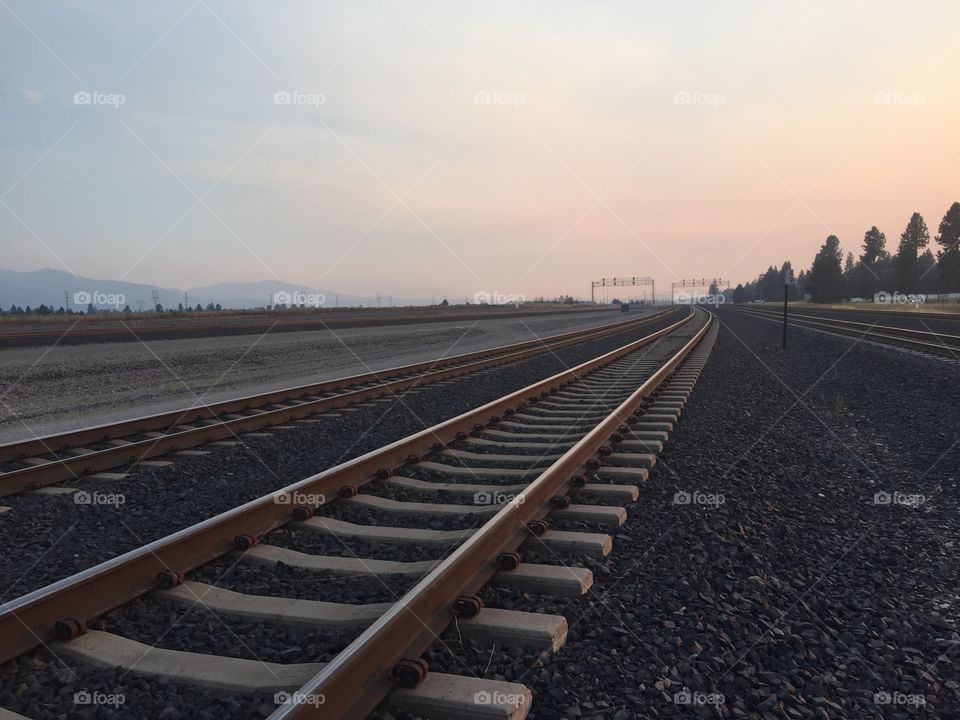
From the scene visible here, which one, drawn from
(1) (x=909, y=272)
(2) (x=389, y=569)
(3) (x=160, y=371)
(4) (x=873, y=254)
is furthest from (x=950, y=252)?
(2) (x=389, y=569)

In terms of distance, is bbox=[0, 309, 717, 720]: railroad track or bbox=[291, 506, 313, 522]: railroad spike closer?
bbox=[0, 309, 717, 720]: railroad track

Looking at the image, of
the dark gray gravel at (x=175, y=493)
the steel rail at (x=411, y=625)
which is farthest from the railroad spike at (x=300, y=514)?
the steel rail at (x=411, y=625)

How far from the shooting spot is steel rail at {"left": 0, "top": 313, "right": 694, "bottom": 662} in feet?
10.3

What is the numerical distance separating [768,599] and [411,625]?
85.0 inches

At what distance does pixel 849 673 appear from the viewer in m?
3.09

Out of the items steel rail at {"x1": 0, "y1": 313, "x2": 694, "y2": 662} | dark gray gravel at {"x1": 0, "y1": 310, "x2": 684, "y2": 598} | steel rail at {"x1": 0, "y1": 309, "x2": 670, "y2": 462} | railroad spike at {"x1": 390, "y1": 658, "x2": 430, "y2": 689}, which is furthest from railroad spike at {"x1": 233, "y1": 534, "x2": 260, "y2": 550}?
steel rail at {"x1": 0, "y1": 309, "x2": 670, "y2": 462}

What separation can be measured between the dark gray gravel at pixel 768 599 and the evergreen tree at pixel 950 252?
99946mm

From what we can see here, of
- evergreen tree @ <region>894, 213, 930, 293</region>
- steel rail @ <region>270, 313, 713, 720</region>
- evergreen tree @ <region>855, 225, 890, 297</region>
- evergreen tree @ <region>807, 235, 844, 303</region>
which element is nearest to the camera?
steel rail @ <region>270, 313, 713, 720</region>

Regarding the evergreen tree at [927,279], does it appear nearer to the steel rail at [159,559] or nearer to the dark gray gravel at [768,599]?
the dark gray gravel at [768,599]

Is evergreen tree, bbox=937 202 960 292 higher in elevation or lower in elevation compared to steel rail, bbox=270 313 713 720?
higher

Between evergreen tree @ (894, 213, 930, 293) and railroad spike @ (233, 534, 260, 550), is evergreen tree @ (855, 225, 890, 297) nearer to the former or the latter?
evergreen tree @ (894, 213, 930, 293)

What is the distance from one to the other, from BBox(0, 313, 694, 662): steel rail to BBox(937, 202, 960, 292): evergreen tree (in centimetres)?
10524

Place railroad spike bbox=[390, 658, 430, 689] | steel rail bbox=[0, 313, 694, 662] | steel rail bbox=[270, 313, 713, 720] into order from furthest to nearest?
steel rail bbox=[0, 313, 694, 662], railroad spike bbox=[390, 658, 430, 689], steel rail bbox=[270, 313, 713, 720]

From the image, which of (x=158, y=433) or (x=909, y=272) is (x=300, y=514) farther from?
(x=909, y=272)
